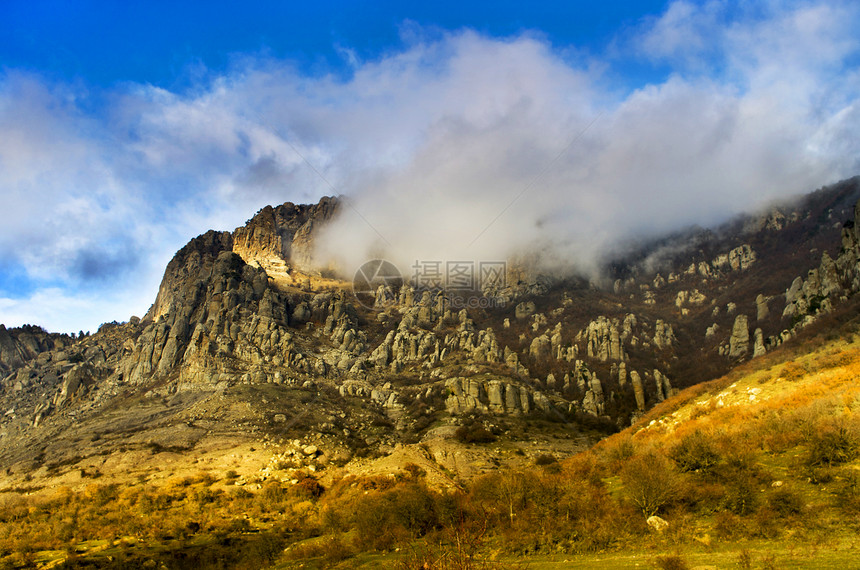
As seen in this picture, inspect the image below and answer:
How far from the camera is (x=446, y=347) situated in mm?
139125

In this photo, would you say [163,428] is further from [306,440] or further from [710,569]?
[710,569]

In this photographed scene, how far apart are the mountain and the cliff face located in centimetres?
65

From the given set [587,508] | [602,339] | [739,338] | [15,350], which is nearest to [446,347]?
[602,339]

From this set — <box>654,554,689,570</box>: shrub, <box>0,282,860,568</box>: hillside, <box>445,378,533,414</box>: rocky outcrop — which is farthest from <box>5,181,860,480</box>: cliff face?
<box>654,554,689,570</box>: shrub

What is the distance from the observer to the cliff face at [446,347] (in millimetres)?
96375

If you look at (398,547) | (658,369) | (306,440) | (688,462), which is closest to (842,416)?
(688,462)

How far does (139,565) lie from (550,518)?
1128 inches

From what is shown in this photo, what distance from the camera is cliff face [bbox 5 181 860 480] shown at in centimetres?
9638

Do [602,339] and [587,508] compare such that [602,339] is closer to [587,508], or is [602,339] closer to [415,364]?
[415,364]

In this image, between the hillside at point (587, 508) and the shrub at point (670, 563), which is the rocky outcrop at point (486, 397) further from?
the shrub at point (670, 563)

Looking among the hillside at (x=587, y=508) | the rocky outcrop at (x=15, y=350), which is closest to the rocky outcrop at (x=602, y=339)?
the hillside at (x=587, y=508)

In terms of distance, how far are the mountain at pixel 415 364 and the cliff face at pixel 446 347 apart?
651 mm

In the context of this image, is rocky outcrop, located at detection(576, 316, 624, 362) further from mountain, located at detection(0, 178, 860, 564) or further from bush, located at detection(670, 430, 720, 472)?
bush, located at detection(670, 430, 720, 472)

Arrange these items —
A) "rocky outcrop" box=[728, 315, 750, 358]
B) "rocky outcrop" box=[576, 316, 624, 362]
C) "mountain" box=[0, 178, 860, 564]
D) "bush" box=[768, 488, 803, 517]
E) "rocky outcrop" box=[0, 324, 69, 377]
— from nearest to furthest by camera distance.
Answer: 1. "bush" box=[768, 488, 803, 517]
2. "mountain" box=[0, 178, 860, 564]
3. "rocky outcrop" box=[728, 315, 750, 358]
4. "rocky outcrop" box=[576, 316, 624, 362]
5. "rocky outcrop" box=[0, 324, 69, 377]
